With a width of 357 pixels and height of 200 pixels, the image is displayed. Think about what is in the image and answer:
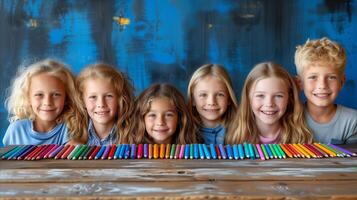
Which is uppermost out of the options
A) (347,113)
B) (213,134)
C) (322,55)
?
(322,55)

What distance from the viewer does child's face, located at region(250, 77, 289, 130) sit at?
212cm

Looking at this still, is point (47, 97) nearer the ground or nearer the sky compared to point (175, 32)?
nearer the ground

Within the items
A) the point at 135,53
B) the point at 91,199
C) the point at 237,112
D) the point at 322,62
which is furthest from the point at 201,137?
the point at 135,53

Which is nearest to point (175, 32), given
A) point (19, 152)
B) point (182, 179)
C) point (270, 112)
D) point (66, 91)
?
point (66, 91)

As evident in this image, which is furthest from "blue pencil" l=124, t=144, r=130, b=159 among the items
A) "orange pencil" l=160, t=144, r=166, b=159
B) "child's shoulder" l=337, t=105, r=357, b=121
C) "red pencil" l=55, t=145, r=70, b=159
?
"child's shoulder" l=337, t=105, r=357, b=121

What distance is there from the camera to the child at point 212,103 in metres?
2.28

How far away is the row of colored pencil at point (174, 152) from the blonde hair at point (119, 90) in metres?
0.49

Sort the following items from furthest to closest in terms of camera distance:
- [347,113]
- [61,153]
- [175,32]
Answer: [175,32] → [347,113] → [61,153]

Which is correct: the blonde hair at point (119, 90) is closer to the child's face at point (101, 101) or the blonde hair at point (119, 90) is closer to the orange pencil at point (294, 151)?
the child's face at point (101, 101)

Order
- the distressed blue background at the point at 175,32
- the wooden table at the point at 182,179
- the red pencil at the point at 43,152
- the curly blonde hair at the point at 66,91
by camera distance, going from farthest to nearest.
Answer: the distressed blue background at the point at 175,32 → the curly blonde hair at the point at 66,91 → the red pencil at the point at 43,152 → the wooden table at the point at 182,179

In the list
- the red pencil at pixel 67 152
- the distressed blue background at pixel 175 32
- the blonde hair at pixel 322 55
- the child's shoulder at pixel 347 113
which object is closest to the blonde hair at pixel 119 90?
the red pencil at pixel 67 152

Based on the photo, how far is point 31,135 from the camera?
2.29 meters

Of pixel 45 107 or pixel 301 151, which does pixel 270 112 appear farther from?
pixel 45 107

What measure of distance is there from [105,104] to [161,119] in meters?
0.32
